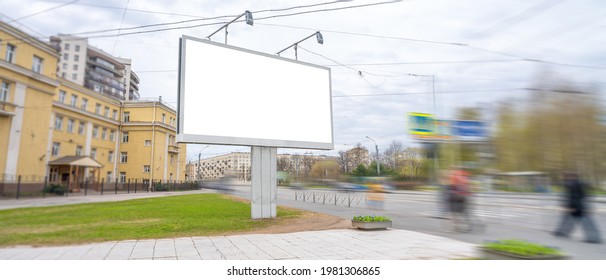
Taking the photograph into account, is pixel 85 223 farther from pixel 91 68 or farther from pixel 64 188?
pixel 91 68

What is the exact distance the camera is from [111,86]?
3.38 m

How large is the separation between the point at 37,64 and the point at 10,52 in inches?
7.8

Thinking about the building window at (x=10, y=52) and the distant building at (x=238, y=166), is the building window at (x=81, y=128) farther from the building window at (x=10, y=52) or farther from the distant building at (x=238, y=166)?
the distant building at (x=238, y=166)

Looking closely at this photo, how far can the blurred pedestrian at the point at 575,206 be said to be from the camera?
585 cm

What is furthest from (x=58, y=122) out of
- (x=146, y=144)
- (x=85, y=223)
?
(x=85, y=223)

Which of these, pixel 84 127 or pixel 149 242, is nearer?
pixel 84 127

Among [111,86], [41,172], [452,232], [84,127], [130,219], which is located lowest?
[452,232]

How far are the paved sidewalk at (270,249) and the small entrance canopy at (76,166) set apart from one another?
75 centimetres

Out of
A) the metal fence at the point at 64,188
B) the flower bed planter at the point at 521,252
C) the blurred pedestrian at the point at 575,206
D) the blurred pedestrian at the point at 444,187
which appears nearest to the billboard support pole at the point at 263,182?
the blurred pedestrian at the point at 444,187

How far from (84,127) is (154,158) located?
813 mm

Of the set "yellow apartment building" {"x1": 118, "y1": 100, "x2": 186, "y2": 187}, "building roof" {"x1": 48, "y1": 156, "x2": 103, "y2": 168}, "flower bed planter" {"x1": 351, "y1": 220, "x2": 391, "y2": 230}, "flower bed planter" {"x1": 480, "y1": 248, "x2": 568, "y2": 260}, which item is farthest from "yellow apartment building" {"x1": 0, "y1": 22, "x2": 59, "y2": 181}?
"flower bed planter" {"x1": 351, "y1": 220, "x2": 391, "y2": 230}

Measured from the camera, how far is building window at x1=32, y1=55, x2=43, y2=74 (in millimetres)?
2857
